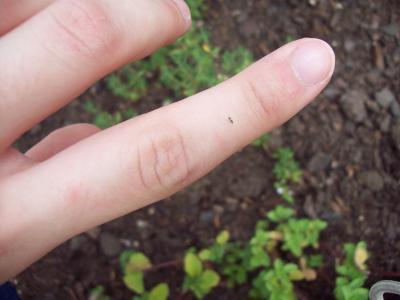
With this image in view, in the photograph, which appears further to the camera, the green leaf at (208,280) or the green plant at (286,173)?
the green plant at (286,173)

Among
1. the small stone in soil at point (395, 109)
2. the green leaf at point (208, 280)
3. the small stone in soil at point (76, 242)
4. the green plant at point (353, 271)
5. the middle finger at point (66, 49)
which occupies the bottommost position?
the green leaf at point (208, 280)

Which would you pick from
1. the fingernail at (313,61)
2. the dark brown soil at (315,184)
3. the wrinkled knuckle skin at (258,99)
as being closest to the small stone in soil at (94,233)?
the dark brown soil at (315,184)

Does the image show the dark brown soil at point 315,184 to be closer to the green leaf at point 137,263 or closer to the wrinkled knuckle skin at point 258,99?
the green leaf at point 137,263

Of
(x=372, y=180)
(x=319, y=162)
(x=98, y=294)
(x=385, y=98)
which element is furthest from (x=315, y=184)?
(x=98, y=294)

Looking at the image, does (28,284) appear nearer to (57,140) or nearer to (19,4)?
(57,140)

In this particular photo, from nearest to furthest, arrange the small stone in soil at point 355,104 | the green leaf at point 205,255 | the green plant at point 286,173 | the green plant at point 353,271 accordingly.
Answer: the green plant at point 353,271 → the green leaf at point 205,255 → the green plant at point 286,173 → the small stone in soil at point 355,104

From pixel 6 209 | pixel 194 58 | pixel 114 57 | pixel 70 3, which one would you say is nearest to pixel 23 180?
pixel 6 209

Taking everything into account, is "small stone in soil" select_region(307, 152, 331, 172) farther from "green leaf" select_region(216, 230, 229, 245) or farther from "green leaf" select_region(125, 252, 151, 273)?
"green leaf" select_region(125, 252, 151, 273)

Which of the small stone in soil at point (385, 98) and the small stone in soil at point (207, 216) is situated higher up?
the small stone in soil at point (385, 98)
